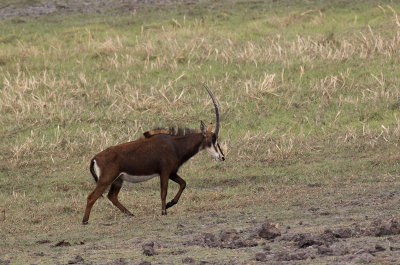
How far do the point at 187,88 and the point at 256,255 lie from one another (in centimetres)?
976

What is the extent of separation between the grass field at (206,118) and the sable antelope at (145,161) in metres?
0.32

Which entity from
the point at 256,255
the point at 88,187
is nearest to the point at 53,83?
the point at 88,187

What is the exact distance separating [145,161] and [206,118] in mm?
4783

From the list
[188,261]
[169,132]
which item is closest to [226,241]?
[188,261]

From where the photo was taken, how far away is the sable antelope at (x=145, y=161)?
374 inches

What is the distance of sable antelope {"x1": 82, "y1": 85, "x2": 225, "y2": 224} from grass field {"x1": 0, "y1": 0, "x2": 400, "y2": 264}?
320mm

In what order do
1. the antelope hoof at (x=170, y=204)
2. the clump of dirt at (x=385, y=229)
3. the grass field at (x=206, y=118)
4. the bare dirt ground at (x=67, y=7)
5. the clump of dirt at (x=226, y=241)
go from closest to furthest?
1. the clump of dirt at (x=385, y=229)
2. the clump of dirt at (x=226, y=241)
3. the grass field at (x=206, y=118)
4. the antelope hoof at (x=170, y=204)
5. the bare dirt ground at (x=67, y=7)

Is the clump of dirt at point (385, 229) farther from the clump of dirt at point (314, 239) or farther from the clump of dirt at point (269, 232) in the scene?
the clump of dirt at point (269, 232)

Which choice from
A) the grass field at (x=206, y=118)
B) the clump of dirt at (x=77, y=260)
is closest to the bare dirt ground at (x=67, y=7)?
the grass field at (x=206, y=118)

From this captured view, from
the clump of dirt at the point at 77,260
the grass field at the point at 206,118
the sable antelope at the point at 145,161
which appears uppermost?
the clump of dirt at the point at 77,260

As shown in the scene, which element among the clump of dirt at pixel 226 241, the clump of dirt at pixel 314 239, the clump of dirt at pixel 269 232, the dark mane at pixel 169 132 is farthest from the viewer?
the dark mane at pixel 169 132

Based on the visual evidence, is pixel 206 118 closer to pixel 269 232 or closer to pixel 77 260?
pixel 269 232

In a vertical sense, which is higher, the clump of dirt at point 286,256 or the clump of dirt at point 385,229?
the clump of dirt at point 286,256

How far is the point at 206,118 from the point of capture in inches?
565
